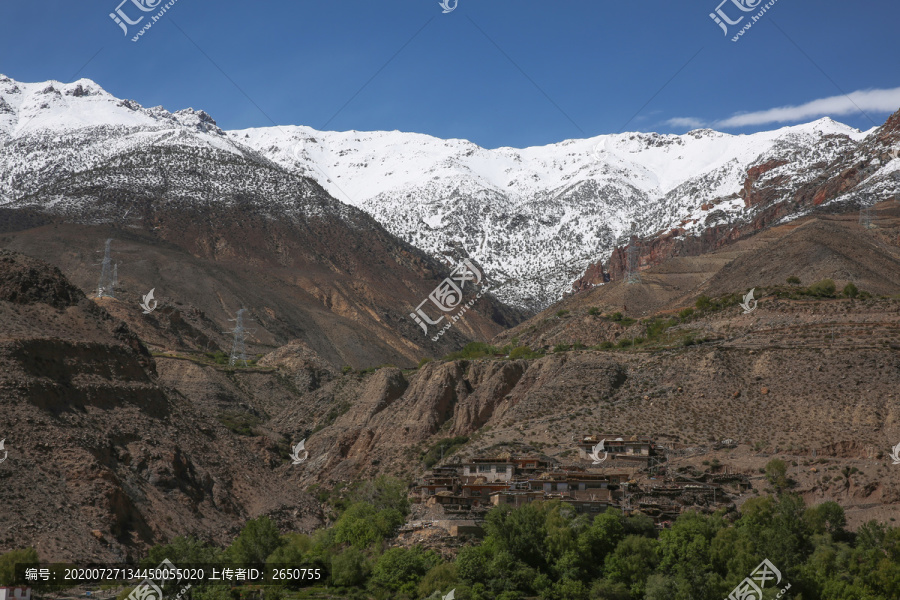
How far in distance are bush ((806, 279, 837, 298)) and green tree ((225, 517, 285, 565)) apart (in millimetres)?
53658

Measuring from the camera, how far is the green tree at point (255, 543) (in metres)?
64.4

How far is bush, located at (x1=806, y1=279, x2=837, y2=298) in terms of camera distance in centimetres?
9806

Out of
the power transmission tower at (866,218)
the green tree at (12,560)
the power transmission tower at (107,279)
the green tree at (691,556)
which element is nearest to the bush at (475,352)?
the power transmission tower at (107,279)

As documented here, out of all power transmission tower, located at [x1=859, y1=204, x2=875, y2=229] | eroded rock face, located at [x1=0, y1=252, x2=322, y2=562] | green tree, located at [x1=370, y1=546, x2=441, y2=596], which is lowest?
green tree, located at [x1=370, y1=546, x2=441, y2=596]

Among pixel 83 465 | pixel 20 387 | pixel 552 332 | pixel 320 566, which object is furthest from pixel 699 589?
pixel 552 332

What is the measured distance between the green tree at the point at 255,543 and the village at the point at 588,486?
810 cm

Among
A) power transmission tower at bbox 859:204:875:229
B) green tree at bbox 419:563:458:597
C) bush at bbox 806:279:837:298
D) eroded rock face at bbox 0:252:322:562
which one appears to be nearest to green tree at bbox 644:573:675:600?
green tree at bbox 419:563:458:597

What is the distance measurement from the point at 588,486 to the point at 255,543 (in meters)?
19.9

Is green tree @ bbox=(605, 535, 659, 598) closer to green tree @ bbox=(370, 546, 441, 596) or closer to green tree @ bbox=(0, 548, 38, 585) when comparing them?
green tree @ bbox=(370, 546, 441, 596)

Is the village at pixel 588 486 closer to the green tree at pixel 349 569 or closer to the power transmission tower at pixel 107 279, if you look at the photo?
the green tree at pixel 349 569

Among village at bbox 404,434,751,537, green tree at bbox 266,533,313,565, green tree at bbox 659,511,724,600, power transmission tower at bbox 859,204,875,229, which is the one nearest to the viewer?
green tree at bbox 659,511,724,600

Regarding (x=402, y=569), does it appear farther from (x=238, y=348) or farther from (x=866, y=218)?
(x=866, y=218)

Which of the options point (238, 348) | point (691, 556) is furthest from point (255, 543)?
point (238, 348)

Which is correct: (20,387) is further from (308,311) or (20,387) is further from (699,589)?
(308,311)
